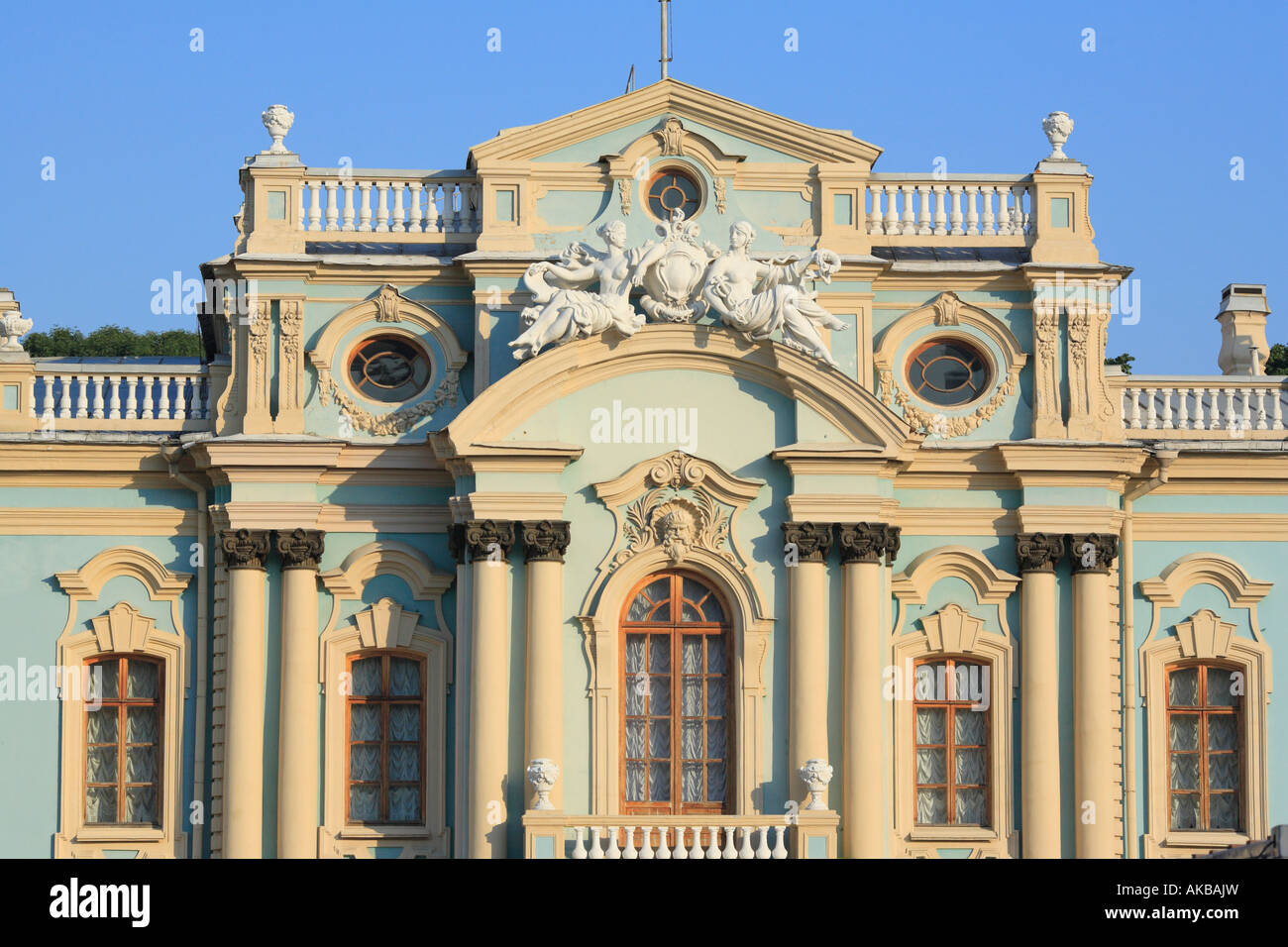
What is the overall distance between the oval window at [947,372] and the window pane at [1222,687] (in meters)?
4.37

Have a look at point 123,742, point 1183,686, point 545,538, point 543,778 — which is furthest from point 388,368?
point 1183,686

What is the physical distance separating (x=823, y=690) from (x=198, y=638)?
288 inches

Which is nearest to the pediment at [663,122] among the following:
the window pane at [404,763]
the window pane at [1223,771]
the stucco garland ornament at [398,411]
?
the stucco garland ornament at [398,411]

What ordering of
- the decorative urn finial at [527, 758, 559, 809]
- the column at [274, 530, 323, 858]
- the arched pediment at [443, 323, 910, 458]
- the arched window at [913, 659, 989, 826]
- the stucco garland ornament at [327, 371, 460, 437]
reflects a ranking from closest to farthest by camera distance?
the decorative urn finial at [527, 758, 559, 809]
the arched pediment at [443, 323, 910, 458]
the column at [274, 530, 323, 858]
the arched window at [913, 659, 989, 826]
the stucco garland ornament at [327, 371, 460, 437]

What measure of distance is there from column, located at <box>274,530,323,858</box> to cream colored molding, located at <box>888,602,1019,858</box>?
6.62m

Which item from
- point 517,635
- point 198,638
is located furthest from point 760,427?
point 198,638

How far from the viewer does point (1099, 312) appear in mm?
31609

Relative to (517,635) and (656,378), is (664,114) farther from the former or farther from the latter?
(517,635)

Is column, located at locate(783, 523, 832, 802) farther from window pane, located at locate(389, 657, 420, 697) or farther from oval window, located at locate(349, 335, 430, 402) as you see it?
oval window, located at locate(349, 335, 430, 402)

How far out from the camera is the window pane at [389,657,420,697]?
31.0 m

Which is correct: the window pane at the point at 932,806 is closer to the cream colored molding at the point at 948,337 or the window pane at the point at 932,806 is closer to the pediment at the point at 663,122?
the cream colored molding at the point at 948,337

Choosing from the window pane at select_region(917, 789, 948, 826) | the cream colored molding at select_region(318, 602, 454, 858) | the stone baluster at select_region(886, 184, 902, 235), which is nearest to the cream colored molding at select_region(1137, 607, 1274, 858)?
the window pane at select_region(917, 789, 948, 826)

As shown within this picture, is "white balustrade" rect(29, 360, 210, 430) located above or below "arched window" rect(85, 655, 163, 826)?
above

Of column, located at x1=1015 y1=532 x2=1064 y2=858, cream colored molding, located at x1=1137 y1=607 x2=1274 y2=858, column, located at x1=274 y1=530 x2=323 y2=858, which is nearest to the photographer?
column, located at x1=274 y1=530 x2=323 y2=858
